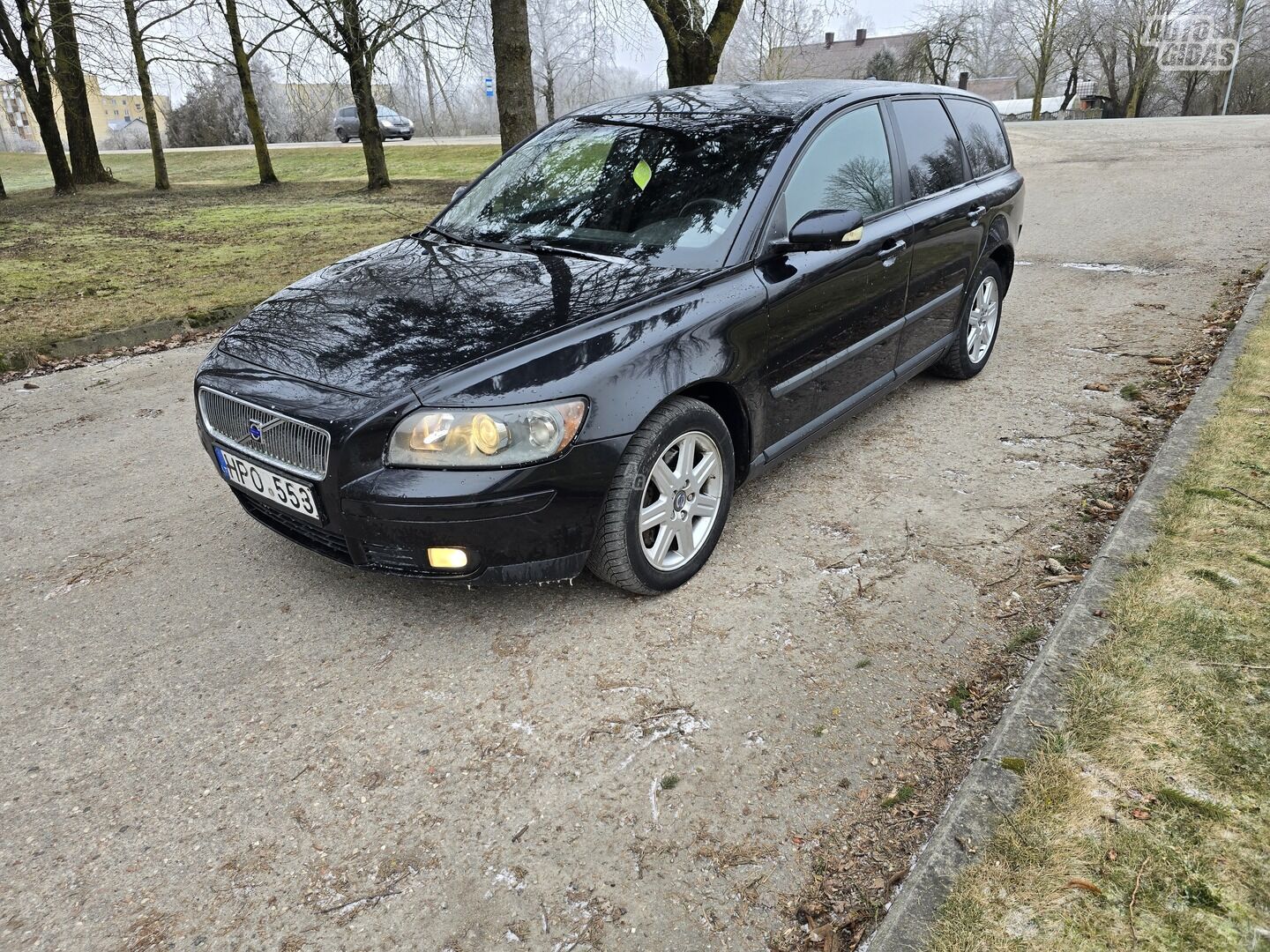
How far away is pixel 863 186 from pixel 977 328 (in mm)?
1918

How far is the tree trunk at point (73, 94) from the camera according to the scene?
17.3 metres

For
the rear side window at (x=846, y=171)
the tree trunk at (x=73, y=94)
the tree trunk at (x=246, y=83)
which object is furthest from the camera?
the tree trunk at (x=246, y=83)

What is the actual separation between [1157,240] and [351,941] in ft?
34.8

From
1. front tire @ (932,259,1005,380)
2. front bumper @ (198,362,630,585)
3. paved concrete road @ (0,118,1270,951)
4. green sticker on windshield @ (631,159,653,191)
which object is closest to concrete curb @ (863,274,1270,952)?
paved concrete road @ (0,118,1270,951)

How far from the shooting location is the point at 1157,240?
31.2ft

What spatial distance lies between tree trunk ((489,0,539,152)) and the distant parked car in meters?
27.2

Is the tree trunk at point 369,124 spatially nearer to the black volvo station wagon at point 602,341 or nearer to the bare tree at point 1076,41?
the black volvo station wagon at point 602,341

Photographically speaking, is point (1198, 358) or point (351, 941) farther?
point (1198, 358)

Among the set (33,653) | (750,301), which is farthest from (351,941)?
(750,301)

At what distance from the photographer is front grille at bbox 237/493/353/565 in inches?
113

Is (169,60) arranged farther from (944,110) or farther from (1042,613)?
(1042,613)

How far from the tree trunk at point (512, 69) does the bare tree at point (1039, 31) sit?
46.0 m

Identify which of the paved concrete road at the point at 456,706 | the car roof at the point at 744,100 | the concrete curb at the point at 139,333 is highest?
the car roof at the point at 744,100

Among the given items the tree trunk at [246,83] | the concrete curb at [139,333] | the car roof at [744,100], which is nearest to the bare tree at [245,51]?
the tree trunk at [246,83]
